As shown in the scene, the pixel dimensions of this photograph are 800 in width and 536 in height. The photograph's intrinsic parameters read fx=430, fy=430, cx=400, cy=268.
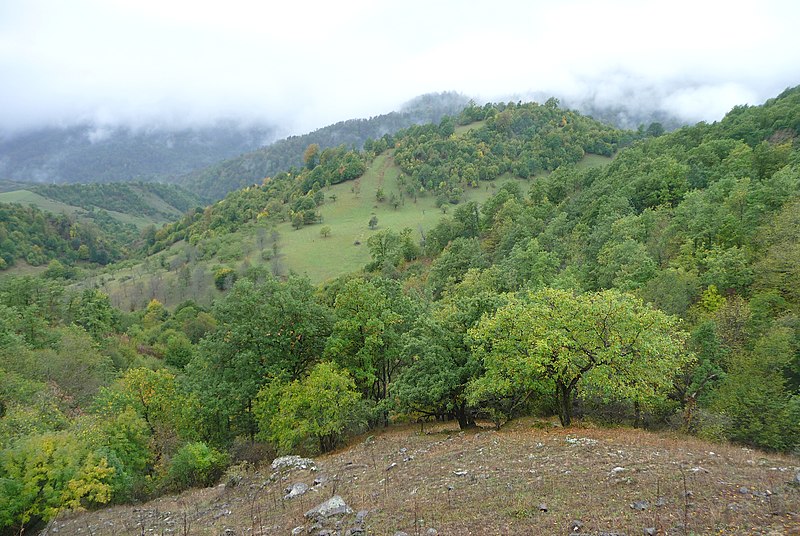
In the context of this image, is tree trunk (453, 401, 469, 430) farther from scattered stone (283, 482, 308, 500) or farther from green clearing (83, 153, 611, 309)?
green clearing (83, 153, 611, 309)

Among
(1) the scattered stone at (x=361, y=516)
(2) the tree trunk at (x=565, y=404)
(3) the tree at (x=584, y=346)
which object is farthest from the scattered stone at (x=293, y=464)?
(2) the tree trunk at (x=565, y=404)

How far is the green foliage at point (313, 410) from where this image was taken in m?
28.4

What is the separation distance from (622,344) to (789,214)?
3097 cm

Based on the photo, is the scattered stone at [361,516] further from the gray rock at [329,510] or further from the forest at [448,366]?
the forest at [448,366]

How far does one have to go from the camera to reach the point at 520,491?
15539mm

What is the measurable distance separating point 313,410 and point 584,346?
17356 millimetres

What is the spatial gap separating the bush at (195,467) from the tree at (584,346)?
1968 cm

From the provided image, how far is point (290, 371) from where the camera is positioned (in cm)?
3588

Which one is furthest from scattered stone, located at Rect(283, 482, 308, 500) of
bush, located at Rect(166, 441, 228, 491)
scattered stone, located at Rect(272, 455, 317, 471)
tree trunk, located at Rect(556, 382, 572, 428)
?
tree trunk, located at Rect(556, 382, 572, 428)

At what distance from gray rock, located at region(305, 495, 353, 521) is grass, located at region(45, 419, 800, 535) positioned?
47 cm

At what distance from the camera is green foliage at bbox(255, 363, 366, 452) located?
28375 mm

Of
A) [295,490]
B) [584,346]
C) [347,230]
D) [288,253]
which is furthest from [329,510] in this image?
[347,230]

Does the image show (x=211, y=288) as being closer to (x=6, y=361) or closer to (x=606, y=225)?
(x=6, y=361)

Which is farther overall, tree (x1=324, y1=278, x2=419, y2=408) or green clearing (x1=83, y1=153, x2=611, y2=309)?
green clearing (x1=83, y1=153, x2=611, y2=309)
